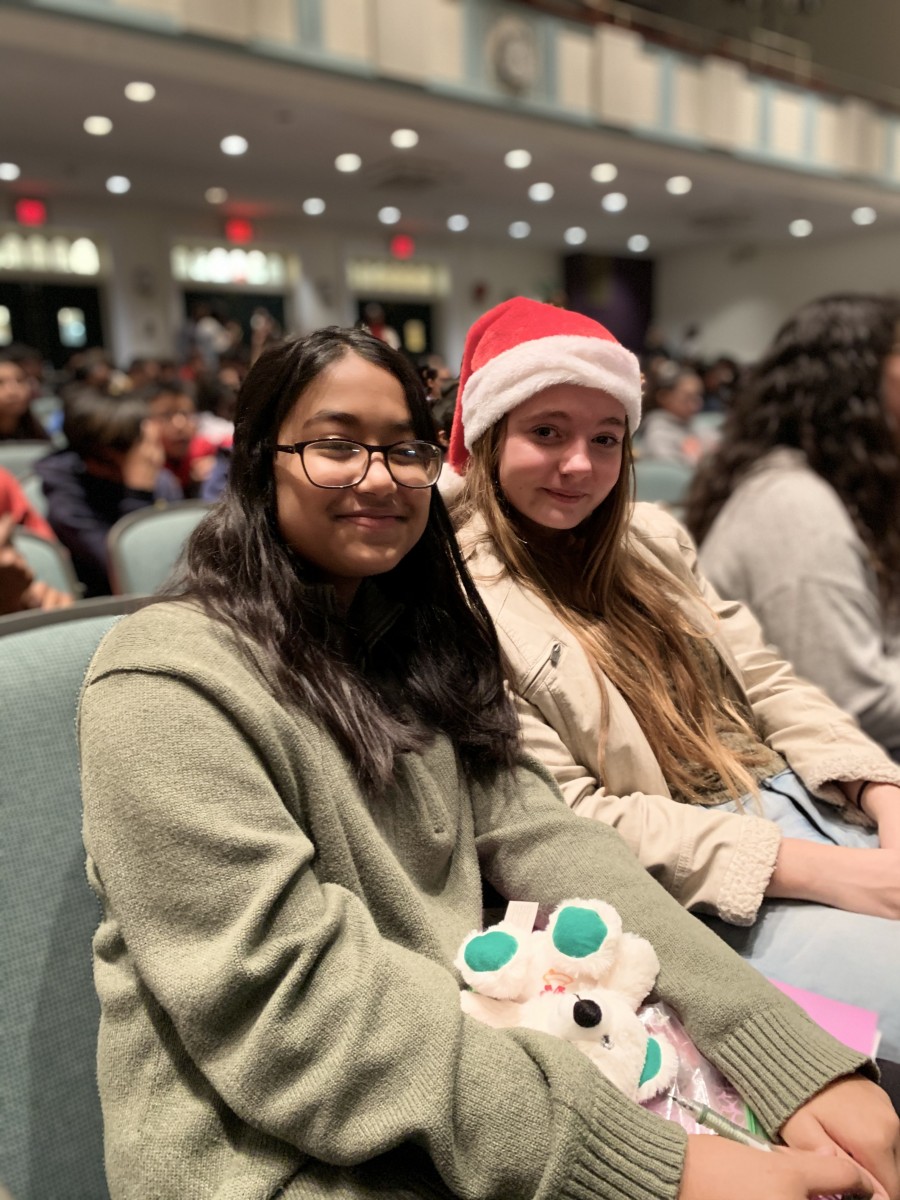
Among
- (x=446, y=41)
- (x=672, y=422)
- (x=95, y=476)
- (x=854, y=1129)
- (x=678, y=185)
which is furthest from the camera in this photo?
(x=678, y=185)

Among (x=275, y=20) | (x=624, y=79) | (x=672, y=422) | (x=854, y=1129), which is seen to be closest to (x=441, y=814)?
(x=854, y=1129)

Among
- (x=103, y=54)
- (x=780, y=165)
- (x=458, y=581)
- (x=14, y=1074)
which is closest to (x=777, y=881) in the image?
(x=458, y=581)

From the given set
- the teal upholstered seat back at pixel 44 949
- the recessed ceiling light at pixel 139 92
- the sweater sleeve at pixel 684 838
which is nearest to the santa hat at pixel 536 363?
the sweater sleeve at pixel 684 838

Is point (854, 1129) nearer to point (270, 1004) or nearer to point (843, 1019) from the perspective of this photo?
point (843, 1019)

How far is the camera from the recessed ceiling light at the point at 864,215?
11.5 metres

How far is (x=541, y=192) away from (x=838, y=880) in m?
10.4

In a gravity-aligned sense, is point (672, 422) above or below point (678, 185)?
below

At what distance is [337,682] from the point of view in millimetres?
911

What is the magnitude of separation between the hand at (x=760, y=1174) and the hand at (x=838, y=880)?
1.16 feet

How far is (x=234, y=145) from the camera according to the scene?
7.85 metres

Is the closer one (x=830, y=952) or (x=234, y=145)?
(x=830, y=952)

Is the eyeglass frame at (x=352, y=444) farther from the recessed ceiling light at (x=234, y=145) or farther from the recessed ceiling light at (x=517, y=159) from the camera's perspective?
the recessed ceiling light at (x=517, y=159)

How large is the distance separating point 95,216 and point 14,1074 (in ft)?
37.1

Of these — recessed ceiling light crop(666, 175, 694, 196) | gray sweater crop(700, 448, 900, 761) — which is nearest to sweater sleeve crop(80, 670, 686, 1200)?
gray sweater crop(700, 448, 900, 761)
